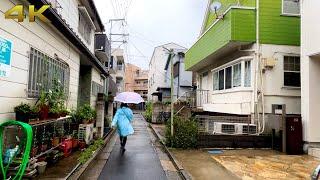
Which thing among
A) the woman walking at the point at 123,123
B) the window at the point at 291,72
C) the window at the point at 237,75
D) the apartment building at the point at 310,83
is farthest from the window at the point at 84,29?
the apartment building at the point at 310,83

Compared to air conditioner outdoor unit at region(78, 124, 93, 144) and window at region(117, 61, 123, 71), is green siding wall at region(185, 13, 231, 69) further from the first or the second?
window at region(117, 61, 123, 71)

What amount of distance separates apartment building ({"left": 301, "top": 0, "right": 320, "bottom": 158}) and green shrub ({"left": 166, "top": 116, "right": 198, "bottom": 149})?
4045 millimetres

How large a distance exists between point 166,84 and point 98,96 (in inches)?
1214

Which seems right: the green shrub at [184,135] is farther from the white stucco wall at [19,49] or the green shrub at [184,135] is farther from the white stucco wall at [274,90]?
the white stucco wall at [19,49]

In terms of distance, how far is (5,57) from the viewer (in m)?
6.38

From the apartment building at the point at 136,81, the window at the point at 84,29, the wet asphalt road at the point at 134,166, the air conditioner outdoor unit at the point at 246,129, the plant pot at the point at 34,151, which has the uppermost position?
the apartment building at the point at 136,81

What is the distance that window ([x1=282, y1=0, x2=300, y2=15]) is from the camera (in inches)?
593

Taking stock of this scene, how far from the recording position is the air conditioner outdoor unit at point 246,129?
13555 millimetres

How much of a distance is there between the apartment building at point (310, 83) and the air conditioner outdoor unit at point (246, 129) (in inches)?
82.6

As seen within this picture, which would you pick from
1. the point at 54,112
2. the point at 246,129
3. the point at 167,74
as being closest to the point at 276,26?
the point at 246,129

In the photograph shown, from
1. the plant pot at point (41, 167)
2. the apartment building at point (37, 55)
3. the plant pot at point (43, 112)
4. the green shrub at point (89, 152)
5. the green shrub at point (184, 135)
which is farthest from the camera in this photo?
the green shrub at point (184, 135)

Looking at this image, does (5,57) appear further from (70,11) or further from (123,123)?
(70,11)

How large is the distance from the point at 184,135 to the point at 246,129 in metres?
2.95

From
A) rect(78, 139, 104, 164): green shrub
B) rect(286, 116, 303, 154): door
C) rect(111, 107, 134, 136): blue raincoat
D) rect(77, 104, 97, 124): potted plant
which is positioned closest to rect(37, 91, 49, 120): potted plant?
rect(78, 139, 104, 164): green shrub
